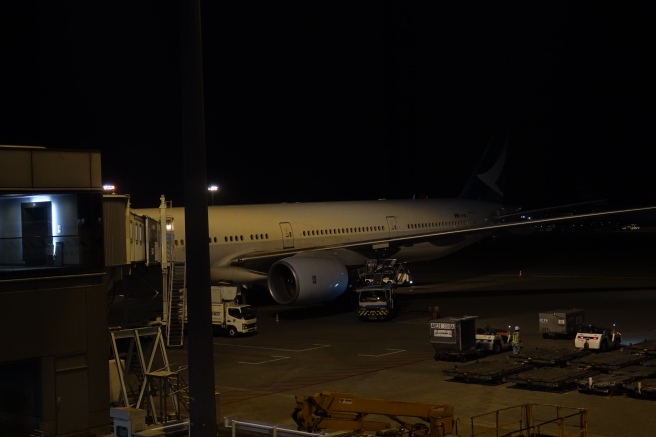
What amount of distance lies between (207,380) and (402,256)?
3618 centimetres

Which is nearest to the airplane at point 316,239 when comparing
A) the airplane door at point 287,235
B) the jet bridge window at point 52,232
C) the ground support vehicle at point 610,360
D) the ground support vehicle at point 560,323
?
the airplane door at point 287,235

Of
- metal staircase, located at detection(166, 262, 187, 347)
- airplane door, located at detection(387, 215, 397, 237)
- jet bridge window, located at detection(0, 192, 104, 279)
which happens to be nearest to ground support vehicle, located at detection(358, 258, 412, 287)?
airplane door, located at detection(387, 215, 397, 237)

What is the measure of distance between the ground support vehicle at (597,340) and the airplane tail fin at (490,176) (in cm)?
2983

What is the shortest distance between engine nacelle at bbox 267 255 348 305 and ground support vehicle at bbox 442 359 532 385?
1059 cm

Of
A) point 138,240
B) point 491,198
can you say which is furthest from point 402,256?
point 138,240

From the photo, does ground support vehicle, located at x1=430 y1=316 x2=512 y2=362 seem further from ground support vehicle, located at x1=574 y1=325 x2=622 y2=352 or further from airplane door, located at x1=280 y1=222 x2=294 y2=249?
airplane door, located at x1=280 y1=222 x2=294 y2=249

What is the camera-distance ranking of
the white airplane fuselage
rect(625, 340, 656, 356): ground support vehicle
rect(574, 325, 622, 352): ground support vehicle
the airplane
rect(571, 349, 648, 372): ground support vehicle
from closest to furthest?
rect(571, 349, 648, 372): ground support vehicle < rect(625, 340, 656, 356): ground support vehicle < rect(574, 325, 622, 352): ground support vehicle < the airplane < the white airplane fuselage

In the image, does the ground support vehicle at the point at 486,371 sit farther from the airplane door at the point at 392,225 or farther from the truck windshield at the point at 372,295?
the airplane door at the point at 392,225

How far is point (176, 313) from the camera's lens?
26.6 metres

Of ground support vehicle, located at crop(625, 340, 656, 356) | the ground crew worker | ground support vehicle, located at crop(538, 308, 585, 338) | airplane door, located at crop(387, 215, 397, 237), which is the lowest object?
ground support vehicle, located at crop(625, 340, 656, 356)

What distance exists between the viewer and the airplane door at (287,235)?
130 ft

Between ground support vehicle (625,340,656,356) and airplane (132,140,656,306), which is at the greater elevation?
airplane (132,140,656,306)

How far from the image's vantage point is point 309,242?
40.8 metres

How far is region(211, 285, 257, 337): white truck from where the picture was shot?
31.9 metres
